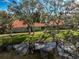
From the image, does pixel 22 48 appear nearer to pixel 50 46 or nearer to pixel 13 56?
pixel 13 56

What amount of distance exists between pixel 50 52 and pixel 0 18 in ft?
33.8

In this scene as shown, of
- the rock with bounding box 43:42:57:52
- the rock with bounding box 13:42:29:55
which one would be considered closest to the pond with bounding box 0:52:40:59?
the rock with bounding box 13:42:29:55

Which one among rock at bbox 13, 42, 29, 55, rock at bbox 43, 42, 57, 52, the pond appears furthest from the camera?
rock at bbox 13, 42, 29, 55

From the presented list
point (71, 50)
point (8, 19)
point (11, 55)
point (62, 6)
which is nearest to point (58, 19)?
point (62, 6)

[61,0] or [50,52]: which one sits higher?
[61,0]

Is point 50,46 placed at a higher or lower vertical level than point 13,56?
higher

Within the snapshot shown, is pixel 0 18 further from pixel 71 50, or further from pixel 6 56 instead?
pixel 71 50

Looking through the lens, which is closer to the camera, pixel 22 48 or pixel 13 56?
pixel 13 56

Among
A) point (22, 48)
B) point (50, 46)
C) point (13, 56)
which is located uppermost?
point (50, 46)

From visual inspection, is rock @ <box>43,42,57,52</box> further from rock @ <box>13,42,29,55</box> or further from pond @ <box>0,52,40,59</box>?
rock @ <box>13,42,29,55</box>

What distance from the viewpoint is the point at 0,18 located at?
76.4ft

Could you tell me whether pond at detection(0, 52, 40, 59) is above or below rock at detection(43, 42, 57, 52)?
below

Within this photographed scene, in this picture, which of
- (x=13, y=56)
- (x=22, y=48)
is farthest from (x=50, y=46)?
(x=13, y=56)

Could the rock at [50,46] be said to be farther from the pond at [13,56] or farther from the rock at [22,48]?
the rock at [22,48]
